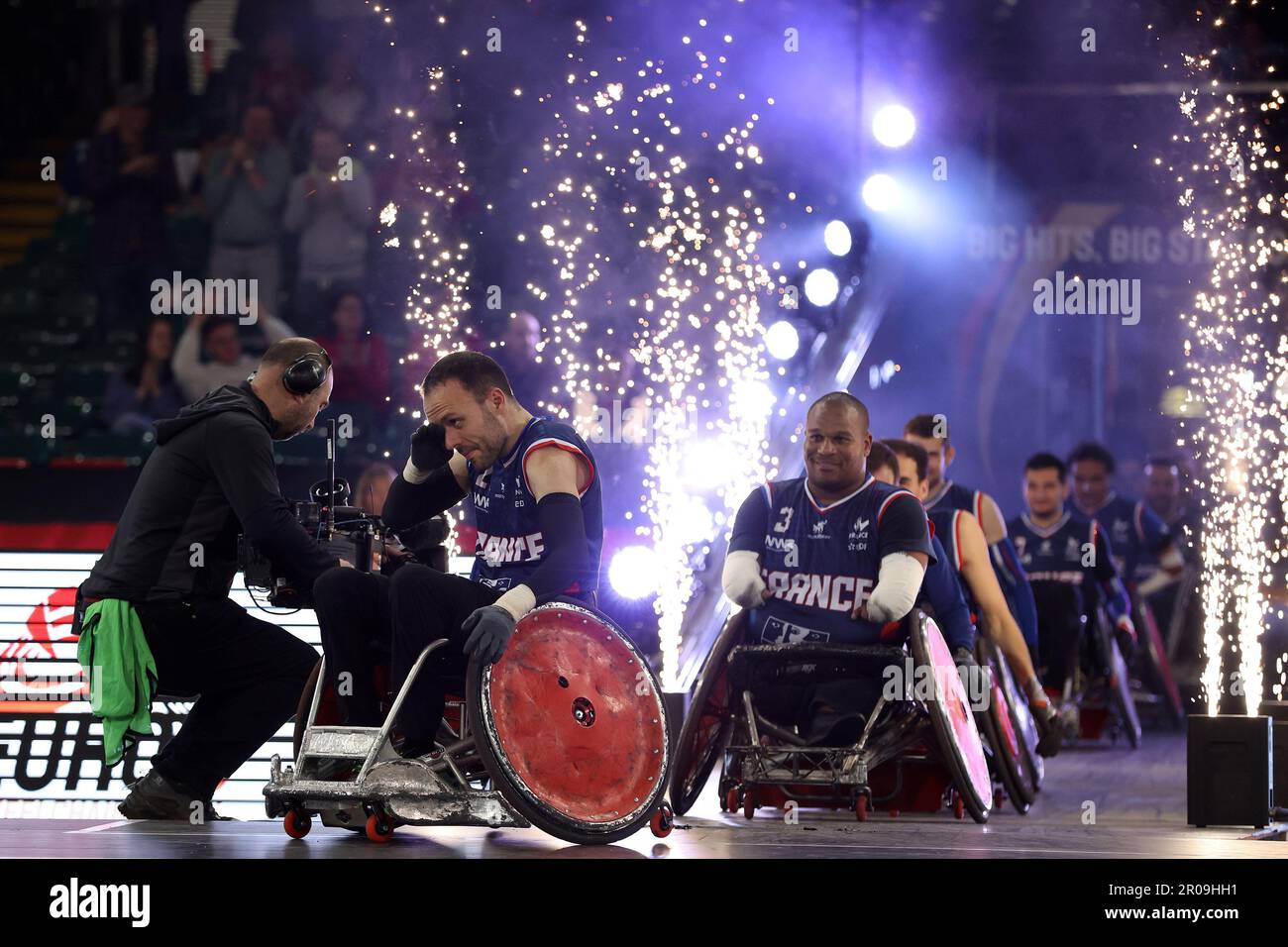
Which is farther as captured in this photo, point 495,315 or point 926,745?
point 495,315

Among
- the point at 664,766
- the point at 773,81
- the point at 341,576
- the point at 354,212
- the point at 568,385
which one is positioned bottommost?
the point at 664,766

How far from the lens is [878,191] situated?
1133cm

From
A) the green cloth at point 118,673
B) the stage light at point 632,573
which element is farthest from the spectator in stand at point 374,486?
the green cloth at point 118,673

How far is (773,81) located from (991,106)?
2.91 metres

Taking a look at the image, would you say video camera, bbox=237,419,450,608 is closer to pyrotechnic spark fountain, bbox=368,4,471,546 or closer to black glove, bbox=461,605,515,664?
black glove, bbox=461,605,515,664

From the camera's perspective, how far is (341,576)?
4348mm

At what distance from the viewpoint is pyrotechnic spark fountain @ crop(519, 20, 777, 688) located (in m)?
9.91

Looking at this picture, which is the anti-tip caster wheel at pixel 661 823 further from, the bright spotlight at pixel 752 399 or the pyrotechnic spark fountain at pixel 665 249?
the bright spotlight at pixel 752 399

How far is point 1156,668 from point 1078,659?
170 cm

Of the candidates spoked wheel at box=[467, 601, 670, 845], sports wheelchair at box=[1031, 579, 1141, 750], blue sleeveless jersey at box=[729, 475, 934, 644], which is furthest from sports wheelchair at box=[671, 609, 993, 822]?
sports wheelchair at box=[1031, 579, 1141, 750]

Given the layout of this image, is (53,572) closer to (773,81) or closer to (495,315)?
(495,315)
